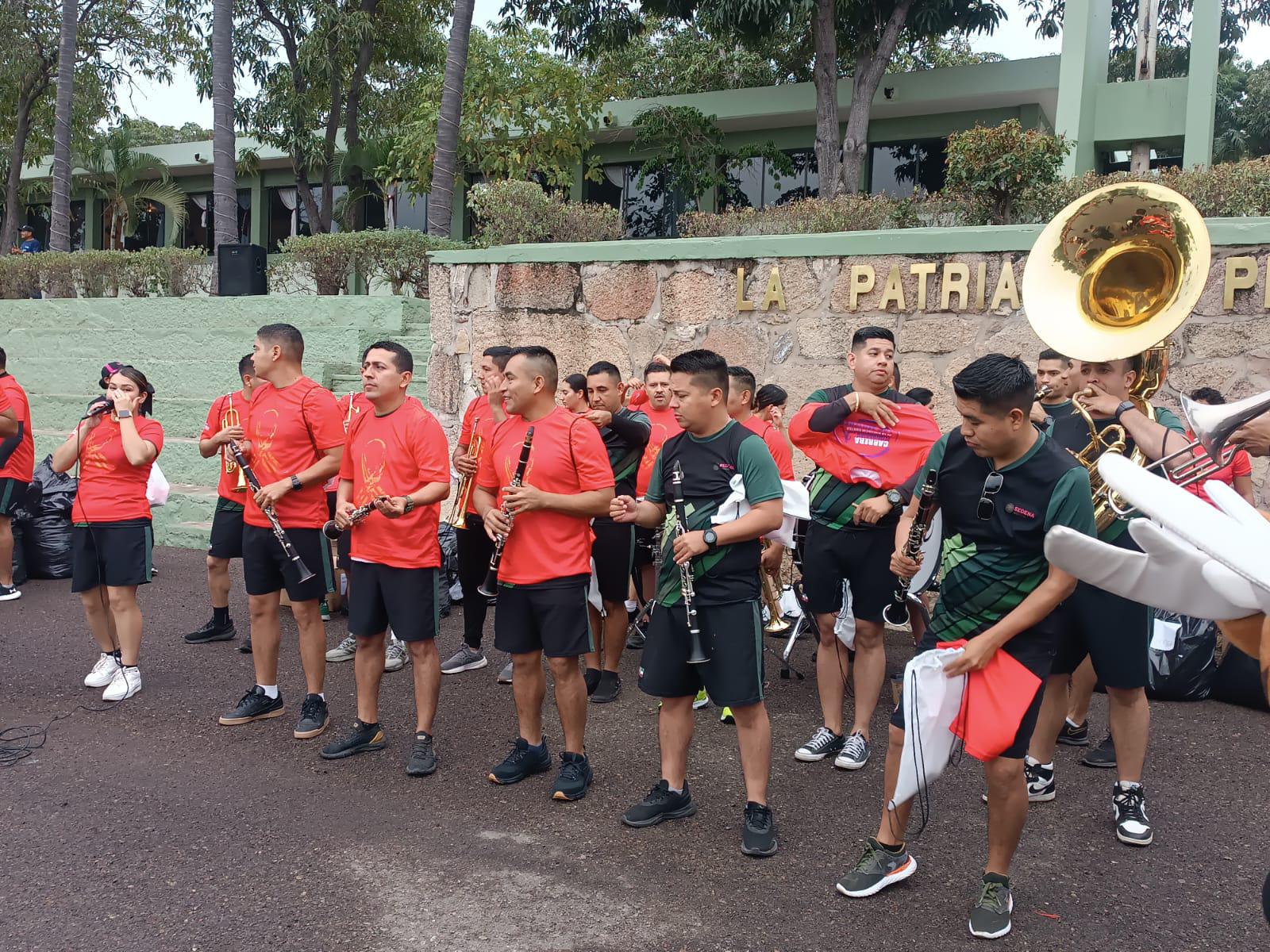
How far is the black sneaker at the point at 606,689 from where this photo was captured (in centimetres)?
588

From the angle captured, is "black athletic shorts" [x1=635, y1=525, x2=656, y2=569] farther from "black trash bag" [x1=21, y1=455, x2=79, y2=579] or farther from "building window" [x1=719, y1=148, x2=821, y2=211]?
"building window" [x1=719, y1=148, x2=821, y2=211]

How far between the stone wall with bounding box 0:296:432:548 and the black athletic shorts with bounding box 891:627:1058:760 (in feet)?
27.2

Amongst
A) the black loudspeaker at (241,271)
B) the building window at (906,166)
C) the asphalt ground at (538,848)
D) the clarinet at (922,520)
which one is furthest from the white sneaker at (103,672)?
the building window at (906,166)

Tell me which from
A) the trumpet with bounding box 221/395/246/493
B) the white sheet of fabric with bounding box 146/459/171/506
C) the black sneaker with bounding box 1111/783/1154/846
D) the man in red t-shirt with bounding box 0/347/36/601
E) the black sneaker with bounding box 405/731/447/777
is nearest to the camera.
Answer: the black sneaker with bounding box 1111/783/1154/846

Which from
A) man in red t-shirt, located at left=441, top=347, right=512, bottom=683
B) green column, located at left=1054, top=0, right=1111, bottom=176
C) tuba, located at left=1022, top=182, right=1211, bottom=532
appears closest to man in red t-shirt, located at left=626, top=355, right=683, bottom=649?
man in red t-shirt, located at left=441, top=347, right=512, bottom=683

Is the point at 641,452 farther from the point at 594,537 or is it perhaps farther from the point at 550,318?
the point at 550,318

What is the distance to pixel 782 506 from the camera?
13.4 ft

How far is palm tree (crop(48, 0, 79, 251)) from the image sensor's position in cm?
1697

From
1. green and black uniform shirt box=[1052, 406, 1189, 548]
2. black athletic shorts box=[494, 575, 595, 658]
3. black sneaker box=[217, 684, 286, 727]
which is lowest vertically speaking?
black sneaker box=[217, 684, 286, 727]

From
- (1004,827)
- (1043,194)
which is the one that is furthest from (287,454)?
(1043,194)

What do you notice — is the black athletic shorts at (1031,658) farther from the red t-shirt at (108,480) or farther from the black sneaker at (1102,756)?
the red t-shirt at (108,480)

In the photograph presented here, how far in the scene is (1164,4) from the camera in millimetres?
22141

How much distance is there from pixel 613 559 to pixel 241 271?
8.48 metres

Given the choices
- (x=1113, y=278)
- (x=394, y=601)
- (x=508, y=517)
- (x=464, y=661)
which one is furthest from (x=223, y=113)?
(x=1113, y=278)
